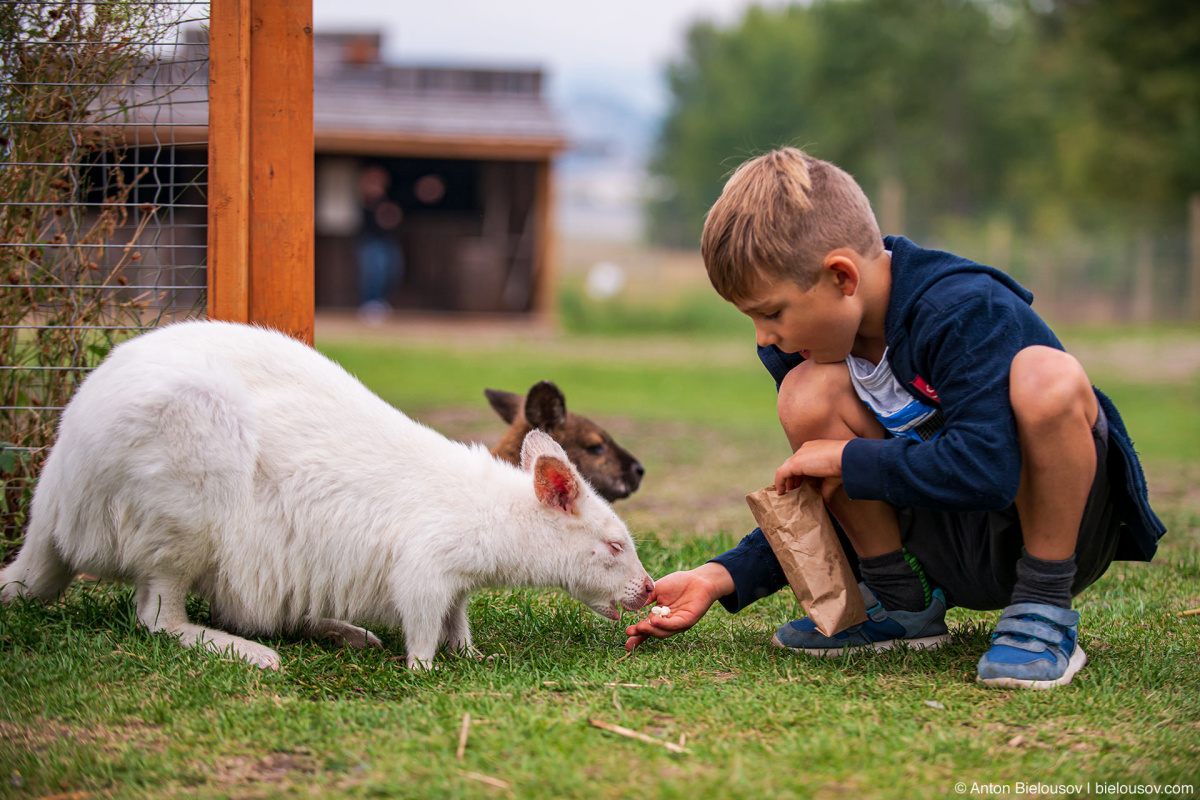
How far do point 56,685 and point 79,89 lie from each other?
209 cm

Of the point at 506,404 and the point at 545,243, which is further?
the point at 545,243

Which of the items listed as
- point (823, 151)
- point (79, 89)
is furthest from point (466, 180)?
point (823, 151)

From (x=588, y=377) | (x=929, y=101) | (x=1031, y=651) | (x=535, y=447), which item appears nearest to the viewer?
(x=1031, y=651)

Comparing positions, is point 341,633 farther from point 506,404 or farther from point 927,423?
point 506,404

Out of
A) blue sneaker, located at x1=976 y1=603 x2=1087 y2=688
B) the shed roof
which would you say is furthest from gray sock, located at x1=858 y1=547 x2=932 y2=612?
the shed roof

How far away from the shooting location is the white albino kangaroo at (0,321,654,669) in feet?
8.80

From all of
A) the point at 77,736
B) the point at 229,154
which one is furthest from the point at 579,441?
the point at 77,736

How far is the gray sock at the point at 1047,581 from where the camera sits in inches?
99.8

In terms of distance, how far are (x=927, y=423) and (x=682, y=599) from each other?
2.59 ft

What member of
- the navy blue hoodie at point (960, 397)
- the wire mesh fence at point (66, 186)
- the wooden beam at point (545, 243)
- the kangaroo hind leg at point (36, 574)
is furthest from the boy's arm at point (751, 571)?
the wooden beam at point (545, 243)

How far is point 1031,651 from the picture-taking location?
2514 mm

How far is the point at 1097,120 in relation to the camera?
92.7 ft

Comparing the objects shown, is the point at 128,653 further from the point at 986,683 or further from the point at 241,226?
the point at 986,683

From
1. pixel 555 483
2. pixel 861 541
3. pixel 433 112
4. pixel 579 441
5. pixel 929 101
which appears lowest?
pixel 579 441
